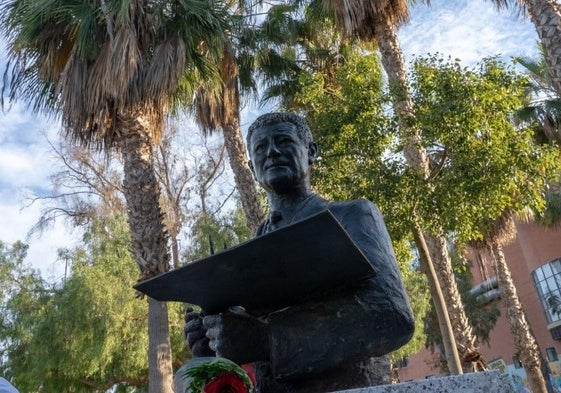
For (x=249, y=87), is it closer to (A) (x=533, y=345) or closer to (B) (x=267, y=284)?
(A) (x=533, y=345)

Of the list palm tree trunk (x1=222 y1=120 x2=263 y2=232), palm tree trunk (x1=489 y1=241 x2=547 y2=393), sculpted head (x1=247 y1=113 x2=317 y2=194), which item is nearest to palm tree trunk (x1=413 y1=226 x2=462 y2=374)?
palm tree trunk (x1=222 y1=120 x2=263 y2=232)

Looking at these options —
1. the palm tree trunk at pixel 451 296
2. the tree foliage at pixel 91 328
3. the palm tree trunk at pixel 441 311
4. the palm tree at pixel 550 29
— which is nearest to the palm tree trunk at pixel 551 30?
the palm tree at pixel 550 29

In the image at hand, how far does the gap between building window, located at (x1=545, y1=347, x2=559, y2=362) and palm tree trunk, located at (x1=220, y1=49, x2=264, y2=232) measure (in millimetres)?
22462

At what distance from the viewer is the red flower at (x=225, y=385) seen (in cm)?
158

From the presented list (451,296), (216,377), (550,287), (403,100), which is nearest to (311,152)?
(216,377)

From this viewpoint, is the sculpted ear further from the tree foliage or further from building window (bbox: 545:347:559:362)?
building window (bbox: 545:347:559:362)

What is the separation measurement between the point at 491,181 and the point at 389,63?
3.26 meters

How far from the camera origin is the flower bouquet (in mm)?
1584

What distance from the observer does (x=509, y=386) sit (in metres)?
1.32

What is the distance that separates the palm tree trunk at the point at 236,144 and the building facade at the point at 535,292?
16.1 meters

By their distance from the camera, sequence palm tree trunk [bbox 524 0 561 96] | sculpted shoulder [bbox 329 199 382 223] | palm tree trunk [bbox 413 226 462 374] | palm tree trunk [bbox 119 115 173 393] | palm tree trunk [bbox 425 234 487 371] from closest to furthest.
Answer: sculpted shoulder [bbox 329 199 382 223] → palm tree trunk [bbox 524 0 561 96] → palm tree trunk [bbox 119 115 173 393] → palm tree trunk [bbox 413 226 462 374] → palm tree trunk [bbox 425 234 487 371]

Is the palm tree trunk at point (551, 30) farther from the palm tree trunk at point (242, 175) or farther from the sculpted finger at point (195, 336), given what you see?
the sculpted finger at point (195, 336)

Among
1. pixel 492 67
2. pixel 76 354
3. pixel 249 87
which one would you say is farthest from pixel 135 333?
pixel 492 67

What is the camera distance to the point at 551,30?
7.60 metres
